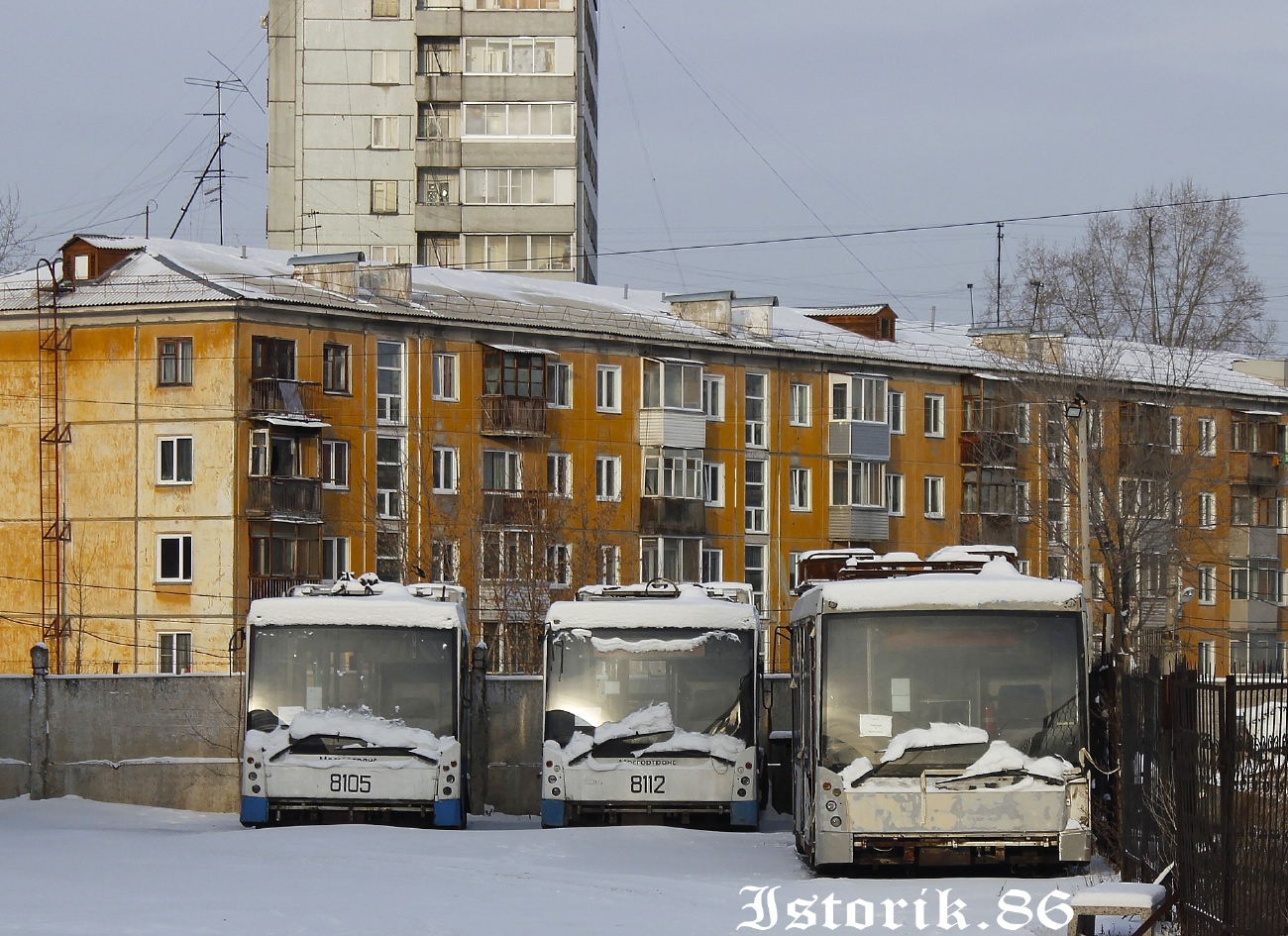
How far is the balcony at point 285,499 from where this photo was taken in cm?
5200

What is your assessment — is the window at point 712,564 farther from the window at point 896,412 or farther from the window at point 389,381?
the window at point 389,381

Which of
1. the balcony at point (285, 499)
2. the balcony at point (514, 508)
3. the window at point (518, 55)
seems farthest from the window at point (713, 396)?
the window at point (518, 55)

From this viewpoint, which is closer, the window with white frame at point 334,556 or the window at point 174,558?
the window at point 174,558

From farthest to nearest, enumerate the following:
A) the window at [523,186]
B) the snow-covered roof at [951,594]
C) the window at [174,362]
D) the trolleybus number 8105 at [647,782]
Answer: the window at [523,186] < the window at [174,362] < the trolleybus number 8105 at [647,782] < the snow-covered roof at [951,594]

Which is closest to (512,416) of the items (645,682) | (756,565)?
(756,565)

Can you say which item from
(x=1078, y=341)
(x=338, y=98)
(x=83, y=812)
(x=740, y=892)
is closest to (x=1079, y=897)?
(x=740, y=892)

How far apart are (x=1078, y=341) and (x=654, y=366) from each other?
17894 mm

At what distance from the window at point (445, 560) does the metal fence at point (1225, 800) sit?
39619mm

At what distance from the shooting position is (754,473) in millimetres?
62594

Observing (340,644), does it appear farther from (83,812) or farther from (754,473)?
(754,473)

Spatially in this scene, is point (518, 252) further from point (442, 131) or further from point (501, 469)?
point (501, 469)

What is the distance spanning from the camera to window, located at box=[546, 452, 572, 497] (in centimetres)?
5806

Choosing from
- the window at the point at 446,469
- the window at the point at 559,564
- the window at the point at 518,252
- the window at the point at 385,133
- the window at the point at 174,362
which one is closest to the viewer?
the window at the point at 174,362

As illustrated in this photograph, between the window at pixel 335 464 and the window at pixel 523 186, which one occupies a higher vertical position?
the window at pixel 523 186
